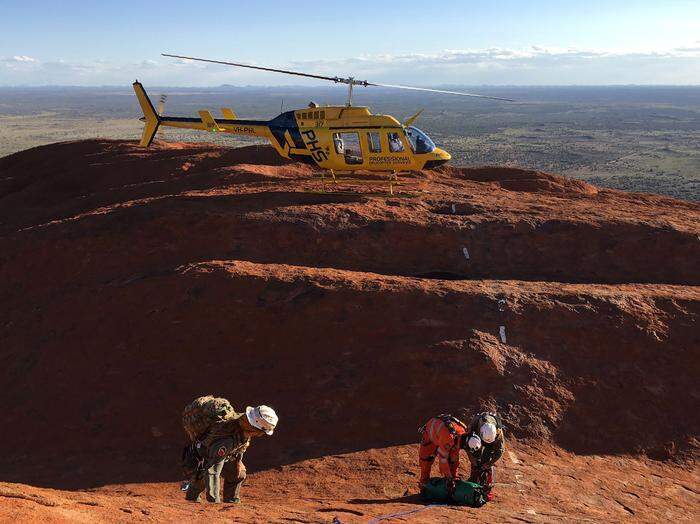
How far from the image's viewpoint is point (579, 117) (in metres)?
159

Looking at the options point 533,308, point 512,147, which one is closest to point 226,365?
point 533,308

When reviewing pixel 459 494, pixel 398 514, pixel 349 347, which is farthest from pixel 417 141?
pixel 398 514

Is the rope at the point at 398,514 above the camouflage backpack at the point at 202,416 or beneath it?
beneath

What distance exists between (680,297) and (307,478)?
9160 millimetres

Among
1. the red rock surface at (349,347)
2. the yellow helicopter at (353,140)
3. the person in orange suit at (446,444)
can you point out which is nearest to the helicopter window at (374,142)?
the yellow helicopter at (353,140)

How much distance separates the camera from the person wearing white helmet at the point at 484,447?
7.39 metres

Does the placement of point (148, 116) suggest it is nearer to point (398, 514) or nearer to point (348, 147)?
point (348, 147)

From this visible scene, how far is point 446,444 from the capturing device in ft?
24.8

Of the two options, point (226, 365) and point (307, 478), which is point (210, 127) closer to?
point (226, 365)

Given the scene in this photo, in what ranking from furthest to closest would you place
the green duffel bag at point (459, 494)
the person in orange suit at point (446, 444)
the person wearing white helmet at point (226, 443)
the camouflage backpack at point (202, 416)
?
the person in orange suit at point (446, 444), the green duffel bag at point (459, 494), the camouflage backpack at point (202, 416), the person wearing white helmet at point (226, 443)

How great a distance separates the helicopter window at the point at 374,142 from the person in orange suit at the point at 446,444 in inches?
445

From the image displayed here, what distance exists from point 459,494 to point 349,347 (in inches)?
165

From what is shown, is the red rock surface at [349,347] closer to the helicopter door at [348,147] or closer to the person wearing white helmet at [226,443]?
the person wearing white helmet at [226,443]

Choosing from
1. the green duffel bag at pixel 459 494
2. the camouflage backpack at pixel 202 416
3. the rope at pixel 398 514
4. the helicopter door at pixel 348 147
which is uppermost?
the helicopter door at pixel 348 147
